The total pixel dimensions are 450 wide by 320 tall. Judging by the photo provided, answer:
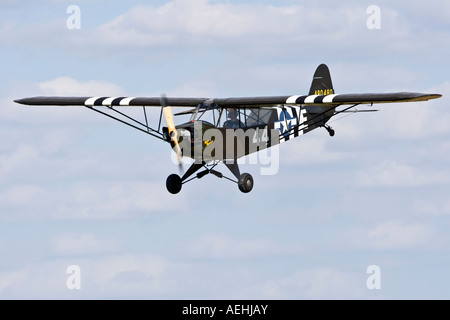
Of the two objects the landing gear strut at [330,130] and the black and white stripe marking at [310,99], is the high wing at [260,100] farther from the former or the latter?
the landing gear strut at [330,130]

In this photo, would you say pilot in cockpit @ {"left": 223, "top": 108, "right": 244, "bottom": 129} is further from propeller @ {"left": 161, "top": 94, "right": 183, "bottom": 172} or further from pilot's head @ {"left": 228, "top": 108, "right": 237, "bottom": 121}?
propeller @ {"left": 161, "top": 94, "right": 183, "bottom": 172}

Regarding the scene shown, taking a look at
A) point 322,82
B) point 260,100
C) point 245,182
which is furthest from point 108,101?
point 322,82

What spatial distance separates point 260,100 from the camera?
1238 inches

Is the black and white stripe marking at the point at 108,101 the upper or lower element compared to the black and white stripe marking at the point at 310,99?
upper

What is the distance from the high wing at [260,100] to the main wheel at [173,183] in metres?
2.41

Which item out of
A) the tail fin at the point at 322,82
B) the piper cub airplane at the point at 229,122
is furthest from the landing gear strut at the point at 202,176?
the tail fin at the point at 322,82

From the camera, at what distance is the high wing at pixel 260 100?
29.3 metres

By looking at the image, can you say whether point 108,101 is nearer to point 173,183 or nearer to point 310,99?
point 173,183

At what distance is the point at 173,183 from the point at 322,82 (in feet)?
29.6

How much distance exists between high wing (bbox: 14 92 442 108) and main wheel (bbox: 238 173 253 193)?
2.21 m

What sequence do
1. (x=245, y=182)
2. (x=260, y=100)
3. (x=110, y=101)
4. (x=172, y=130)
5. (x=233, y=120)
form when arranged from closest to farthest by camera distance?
(x=172, y=130)
(x=260, y=100)
(x=245, y=182)
(x=233, y=120)
(x=110, y=101)

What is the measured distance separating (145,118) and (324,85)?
8365mm

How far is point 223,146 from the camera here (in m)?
31.2

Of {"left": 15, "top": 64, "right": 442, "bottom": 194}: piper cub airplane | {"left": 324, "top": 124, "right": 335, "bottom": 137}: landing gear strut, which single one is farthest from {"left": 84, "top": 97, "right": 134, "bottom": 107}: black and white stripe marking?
{"left": 324, "top": 124, "right": 335, "bottom": 137}: landing gear strut
